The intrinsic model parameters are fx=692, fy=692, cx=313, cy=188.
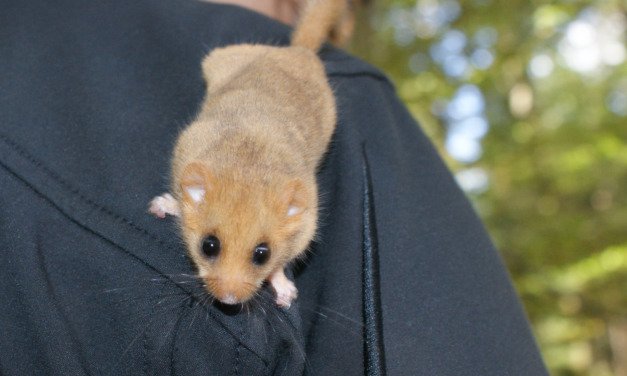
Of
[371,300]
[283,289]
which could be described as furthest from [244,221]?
[371,300]

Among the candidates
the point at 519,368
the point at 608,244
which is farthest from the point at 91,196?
the point at 608,244

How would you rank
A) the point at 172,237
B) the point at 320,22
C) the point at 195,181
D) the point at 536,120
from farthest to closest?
the point at 536,120 → the point at 320,22 → the point at 195,181 → the point at 172,237

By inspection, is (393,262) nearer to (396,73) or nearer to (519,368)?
(519,368)

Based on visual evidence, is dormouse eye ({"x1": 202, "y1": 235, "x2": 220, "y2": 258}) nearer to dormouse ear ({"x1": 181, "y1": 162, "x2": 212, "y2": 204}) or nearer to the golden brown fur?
the golden brown fur

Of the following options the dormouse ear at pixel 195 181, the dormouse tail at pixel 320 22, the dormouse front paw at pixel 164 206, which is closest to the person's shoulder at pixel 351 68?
the dormouse tail at pixel 320 22

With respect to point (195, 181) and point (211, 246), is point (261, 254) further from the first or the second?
point (195, 181)

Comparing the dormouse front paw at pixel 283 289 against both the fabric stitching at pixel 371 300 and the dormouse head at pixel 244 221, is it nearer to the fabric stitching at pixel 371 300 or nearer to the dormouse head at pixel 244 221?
the dormouse head at pixel 244 221

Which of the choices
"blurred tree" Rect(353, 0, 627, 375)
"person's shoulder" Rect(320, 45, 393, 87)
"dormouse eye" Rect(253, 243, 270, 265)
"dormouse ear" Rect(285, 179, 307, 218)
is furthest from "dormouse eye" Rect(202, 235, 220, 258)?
"blurred tree" Rect(353, 0, 627, 375)
